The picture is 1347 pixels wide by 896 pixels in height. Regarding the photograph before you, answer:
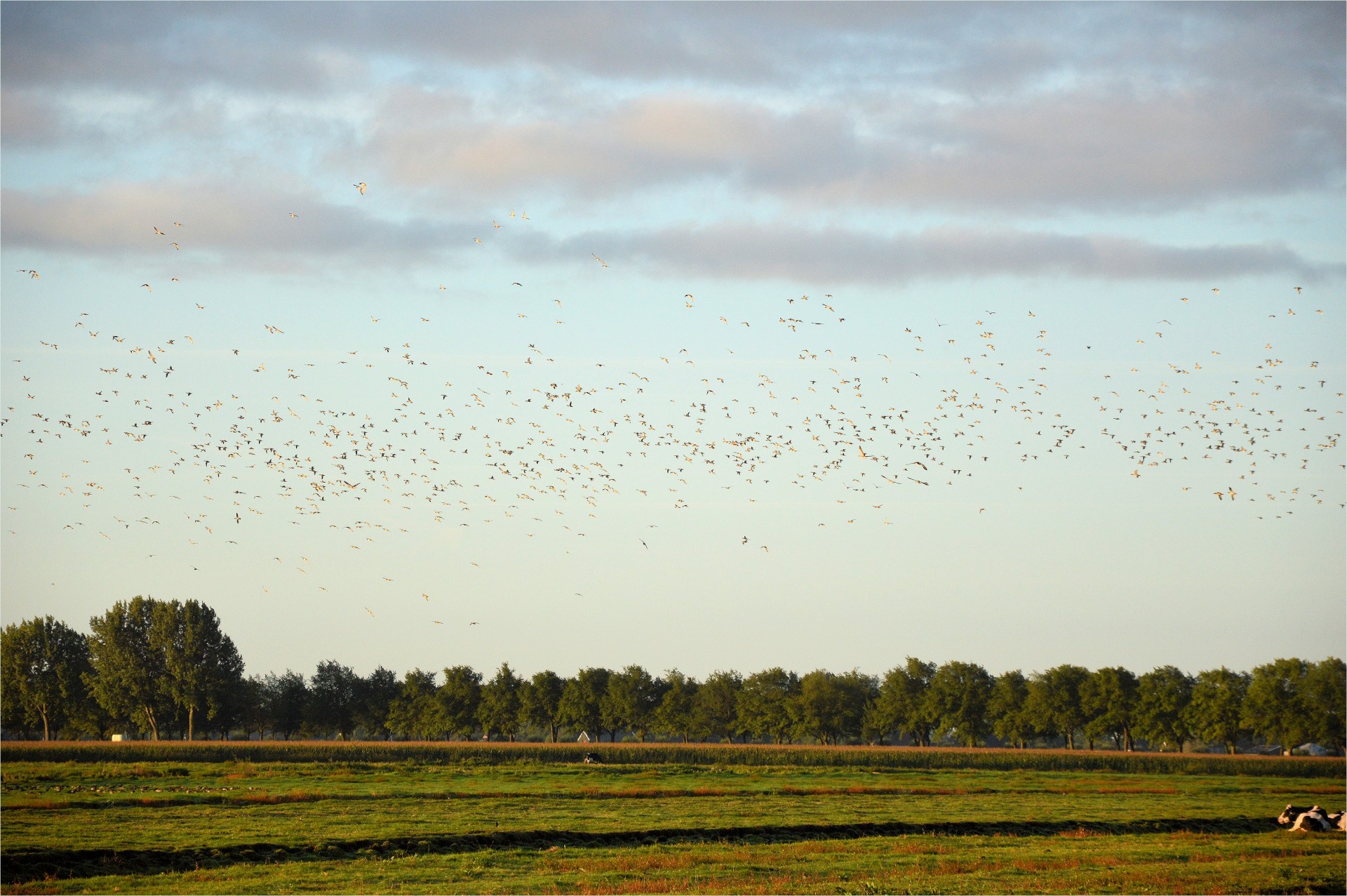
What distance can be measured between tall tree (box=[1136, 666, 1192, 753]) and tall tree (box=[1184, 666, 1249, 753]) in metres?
1.19

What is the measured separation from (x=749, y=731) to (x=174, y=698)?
73.6 meters

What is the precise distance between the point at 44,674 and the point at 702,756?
91.1m

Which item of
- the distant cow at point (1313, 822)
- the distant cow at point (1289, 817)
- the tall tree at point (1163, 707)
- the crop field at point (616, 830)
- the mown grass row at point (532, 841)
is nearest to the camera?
the crop field at point (616, 830)

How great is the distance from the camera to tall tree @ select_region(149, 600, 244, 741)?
136875 mm

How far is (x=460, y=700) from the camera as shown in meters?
160

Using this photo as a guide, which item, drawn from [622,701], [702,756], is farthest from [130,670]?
[702,756]

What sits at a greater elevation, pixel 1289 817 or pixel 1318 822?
pixel 1318 822

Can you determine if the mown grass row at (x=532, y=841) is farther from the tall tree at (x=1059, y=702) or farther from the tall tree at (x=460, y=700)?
the tall tree at (x=460, y=700)

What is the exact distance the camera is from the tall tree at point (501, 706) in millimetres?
159250

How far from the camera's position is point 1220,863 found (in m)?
35.3

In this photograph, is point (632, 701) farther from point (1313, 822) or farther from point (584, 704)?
point (1313, 822)

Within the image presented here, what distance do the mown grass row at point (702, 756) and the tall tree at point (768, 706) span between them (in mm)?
48748

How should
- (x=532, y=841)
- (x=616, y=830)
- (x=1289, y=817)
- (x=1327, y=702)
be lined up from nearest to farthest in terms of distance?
1. (x=532, y=841)
2. (x=616, y=830)
3. (x=1289, y=817)
4. (x=1327, y=702)

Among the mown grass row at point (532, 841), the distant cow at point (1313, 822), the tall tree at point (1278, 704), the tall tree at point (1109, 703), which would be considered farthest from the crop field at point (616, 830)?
the tall tree at point (1109, 703)
